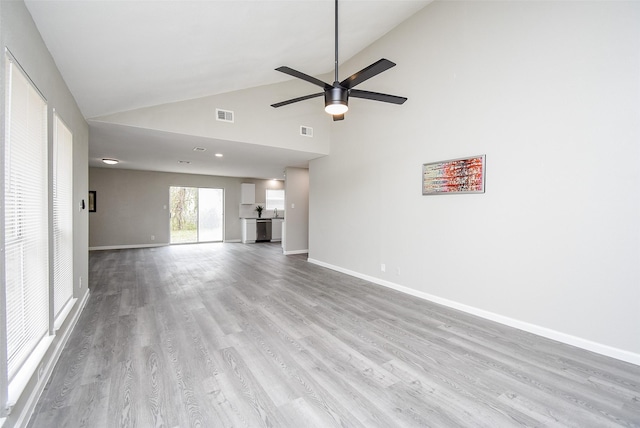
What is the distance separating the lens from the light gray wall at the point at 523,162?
2.49 metres

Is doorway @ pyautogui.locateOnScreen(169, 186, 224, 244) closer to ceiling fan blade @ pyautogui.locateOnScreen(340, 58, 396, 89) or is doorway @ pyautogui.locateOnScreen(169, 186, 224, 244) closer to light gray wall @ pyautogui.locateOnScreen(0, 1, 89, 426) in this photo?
light gray wall @ pyautogui.locateOnScreen(0, 1, 89, 426)

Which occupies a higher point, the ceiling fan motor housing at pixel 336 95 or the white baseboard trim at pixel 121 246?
the ceiling fan motor housing at pixel 336 95

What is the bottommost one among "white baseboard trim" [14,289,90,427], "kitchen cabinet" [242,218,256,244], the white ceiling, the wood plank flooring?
the wood plank flooring

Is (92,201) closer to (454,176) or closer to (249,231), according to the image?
(249,231)

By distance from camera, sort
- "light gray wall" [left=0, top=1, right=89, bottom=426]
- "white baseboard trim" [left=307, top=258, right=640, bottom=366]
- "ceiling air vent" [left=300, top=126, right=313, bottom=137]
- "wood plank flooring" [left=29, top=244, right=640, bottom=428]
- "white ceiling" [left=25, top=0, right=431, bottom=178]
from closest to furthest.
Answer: "light gray wall" [left=0, top=1, right=89, bottom=426] → "wood plank flooring" [left=29, top=244, right=640, bottom=428] → "white ceiling" [left=25, top=0, right=431, bottom=178] → "white baseboard trim" [left=307, top=258, right=640, bottom=366] → "ceiling air vent" [left=300, top=126, right=313, bottom=137]

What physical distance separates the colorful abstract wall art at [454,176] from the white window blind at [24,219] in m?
4.01

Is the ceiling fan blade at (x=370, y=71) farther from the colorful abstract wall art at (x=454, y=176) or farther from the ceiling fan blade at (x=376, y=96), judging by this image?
the colorful abstract wall art at (x=454, y=176)

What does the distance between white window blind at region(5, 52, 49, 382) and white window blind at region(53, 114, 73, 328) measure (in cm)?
41

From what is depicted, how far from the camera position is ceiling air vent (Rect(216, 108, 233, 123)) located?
4.67 metres

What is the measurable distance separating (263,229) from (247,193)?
1.46m

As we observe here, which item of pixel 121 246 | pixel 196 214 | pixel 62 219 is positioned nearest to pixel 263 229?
pixel 196 214

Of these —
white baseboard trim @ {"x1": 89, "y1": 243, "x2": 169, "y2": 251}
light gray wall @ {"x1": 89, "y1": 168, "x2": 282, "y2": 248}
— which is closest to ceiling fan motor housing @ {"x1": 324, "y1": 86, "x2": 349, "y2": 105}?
light gray wall @ {"x1": 89, "y1": 168, "x2": 282, "y2": 248}

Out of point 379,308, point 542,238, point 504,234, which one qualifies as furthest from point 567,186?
point 379,308

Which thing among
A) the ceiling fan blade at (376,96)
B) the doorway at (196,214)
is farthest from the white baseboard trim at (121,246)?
the ceiling fan blade at (376,96)
